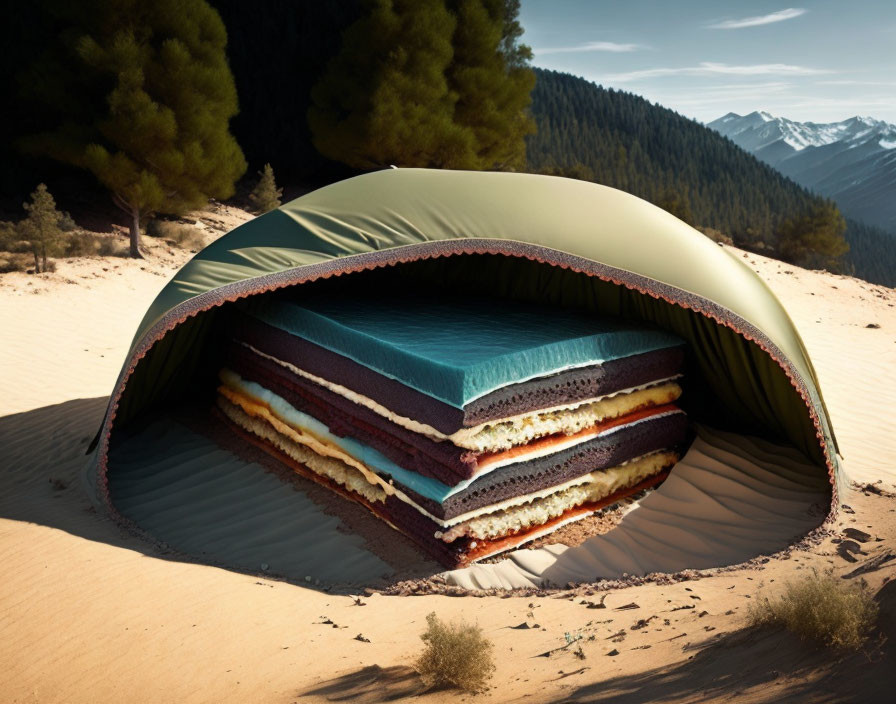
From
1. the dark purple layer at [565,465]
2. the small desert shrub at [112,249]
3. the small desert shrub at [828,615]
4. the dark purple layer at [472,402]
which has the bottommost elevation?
the dark purple layer at [565,465]

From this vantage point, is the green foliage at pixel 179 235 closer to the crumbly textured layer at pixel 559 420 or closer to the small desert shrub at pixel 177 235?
the small desert shrub at pixel 177 235

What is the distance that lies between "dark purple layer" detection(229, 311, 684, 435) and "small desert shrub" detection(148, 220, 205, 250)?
11.8m

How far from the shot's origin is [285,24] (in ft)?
79.5

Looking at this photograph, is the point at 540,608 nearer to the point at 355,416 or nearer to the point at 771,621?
the point at 771,621

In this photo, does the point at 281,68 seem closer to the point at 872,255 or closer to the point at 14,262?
the point at 14,262

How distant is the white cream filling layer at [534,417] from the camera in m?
4.00

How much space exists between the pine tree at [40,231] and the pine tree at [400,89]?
1073cm

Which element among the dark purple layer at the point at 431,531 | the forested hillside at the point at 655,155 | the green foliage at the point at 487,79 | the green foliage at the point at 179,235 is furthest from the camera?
the forested hillside at the point at 655,155

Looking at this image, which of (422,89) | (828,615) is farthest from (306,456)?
(422,89)

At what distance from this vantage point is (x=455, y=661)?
2.59 m

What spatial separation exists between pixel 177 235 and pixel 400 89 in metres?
8.11

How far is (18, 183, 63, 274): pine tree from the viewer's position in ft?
38.9

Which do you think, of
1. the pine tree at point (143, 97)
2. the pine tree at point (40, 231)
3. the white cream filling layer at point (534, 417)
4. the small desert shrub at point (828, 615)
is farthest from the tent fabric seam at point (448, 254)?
the pine tree at point (143, 97)

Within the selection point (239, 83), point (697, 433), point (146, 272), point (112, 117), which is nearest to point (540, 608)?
point (697, 433)
